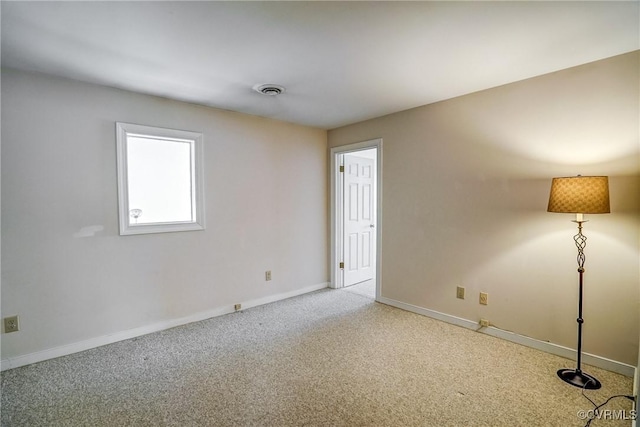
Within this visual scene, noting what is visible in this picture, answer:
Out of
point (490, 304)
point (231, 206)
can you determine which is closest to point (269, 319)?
point (231, 206)

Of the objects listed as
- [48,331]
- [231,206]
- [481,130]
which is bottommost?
[48,331]

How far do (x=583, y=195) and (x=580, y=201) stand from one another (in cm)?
4

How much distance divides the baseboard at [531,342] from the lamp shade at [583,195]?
1.21 meters

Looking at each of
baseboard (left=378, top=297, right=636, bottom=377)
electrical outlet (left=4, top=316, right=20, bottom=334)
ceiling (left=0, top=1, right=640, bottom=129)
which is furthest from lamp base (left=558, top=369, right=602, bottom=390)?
electrical outlet (left=4, top=316, right=20, bottom=334)

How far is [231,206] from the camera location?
3.54 m

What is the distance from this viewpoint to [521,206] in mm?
2658

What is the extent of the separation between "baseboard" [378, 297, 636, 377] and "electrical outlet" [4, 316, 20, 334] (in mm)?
3550

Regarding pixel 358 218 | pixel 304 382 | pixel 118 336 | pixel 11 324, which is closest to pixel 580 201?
pixel 304 382

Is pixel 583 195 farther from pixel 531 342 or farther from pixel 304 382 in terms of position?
pixel 304 382

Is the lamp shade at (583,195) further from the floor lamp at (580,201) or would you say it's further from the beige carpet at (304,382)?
the beige carpet at (304,382)

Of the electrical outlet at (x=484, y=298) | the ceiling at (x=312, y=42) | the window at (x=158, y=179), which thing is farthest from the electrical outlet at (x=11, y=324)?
the electrical outlet at (x=484, y=298)

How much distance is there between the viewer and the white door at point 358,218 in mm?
4531

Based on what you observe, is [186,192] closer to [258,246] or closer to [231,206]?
[231,206]

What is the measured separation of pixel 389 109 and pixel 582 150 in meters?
1.80
